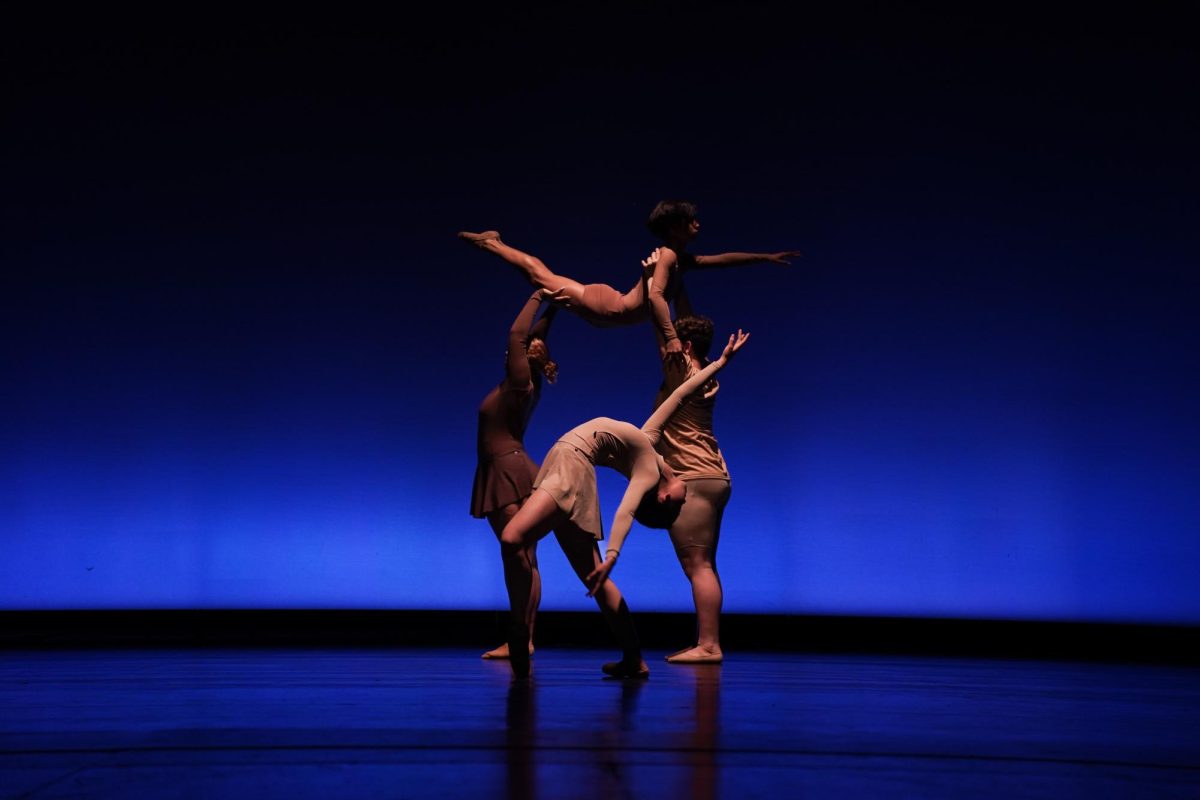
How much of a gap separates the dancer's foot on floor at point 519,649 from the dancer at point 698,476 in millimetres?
983

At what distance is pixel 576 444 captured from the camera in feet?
10.8

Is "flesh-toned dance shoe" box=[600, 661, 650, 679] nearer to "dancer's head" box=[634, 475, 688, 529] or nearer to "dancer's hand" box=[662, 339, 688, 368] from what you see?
"dancer's head" box=[634, 475, 688, 529]

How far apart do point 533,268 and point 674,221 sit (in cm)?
57

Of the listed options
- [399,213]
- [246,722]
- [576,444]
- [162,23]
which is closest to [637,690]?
[576,444]

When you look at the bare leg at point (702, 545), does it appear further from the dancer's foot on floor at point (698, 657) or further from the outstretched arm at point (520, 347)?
the outstretched arm at point (520, 347)

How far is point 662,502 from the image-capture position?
128 inches

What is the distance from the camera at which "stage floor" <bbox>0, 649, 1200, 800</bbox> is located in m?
1.60

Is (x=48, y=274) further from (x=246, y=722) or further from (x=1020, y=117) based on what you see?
(x=1020, y=117)

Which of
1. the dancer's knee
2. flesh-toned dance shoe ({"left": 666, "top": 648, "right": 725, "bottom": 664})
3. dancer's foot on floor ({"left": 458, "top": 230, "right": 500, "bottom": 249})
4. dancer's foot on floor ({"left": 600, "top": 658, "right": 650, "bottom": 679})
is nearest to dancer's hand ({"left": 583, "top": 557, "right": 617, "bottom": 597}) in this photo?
dancer's foot on floor ({"left": 600, "top": 658, "right": 650, "bottom": 679})

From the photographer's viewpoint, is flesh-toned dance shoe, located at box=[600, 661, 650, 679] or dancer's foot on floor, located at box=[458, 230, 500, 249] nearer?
flesh-toned dance shoe, located at box=[600, 661, 650, 679]

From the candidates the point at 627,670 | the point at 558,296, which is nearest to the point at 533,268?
the point at 558,296

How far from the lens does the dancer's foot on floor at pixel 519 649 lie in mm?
3156

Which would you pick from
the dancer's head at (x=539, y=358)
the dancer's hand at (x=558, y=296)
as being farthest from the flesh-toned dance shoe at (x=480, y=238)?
the dancer's head at (x=539, y=358)

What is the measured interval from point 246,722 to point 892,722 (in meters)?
1.32
